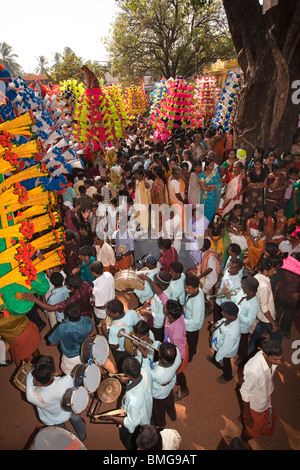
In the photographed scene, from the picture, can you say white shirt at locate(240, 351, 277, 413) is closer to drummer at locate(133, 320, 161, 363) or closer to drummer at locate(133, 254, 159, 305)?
drummer at locate(133, 320, 161, 363)

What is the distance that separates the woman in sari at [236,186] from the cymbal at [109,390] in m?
4.18

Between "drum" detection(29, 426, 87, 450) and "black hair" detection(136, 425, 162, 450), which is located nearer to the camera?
"black hair" detection(136, 425, 162, 450)

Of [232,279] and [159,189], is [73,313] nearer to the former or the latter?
[232,279]

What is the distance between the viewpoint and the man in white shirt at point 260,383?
2328 millimetres

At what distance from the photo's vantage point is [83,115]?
8.48 m

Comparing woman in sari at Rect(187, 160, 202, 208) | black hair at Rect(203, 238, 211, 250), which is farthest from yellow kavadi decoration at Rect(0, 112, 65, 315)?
Answer: woman in sari at Rect(187, 160, 202, 208)

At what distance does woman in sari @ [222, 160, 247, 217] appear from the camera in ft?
18.6

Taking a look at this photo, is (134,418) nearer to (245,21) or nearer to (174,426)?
(174,426)

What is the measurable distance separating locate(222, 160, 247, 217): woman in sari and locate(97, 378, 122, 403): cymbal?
13.7 feet

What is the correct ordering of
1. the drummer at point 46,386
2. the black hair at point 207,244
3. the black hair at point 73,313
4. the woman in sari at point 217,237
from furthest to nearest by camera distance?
the woman in sari at point 217,237
the black hair at point 207,244
the black hair at point 73,313
the drummer at point 46,386

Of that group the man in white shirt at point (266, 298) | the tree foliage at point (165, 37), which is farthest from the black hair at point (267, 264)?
the tree foliage at point (165, 37)

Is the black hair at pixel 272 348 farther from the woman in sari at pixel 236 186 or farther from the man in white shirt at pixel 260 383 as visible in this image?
the woman in sari at pixel 236 186

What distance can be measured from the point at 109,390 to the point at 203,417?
114 cm
